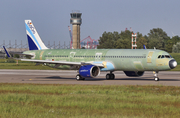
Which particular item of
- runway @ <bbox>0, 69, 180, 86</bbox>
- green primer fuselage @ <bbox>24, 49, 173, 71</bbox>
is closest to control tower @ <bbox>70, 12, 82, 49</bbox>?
runway @ <bbox>0, 69, 180, 86</bbox>

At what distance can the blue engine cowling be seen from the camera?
34.5m

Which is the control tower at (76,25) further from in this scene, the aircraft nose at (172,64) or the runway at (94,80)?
the aircraft nose at (172,64)

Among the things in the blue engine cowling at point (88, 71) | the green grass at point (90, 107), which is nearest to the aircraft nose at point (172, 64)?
the blue engine cowling at point (88, 71)

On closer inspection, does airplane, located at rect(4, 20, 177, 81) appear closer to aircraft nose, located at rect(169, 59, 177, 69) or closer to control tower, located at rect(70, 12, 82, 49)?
aircraft nose, located at rect(169, 59, 177, 69)

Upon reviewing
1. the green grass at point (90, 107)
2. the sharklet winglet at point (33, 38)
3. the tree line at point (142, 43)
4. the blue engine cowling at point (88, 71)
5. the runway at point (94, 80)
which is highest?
the tree line at point (142, 43)

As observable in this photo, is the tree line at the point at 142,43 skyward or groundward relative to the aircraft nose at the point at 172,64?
skyward

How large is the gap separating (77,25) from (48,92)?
6594 inches

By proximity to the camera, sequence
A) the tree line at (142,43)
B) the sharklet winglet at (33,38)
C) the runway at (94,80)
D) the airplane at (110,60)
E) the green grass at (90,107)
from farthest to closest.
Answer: the tree line at (142,43) → the sharklet winglet at (33,38) → the airplane at (110,60) → the runway at (94,80) → the green grass at (90,107)

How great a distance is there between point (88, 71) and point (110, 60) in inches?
155

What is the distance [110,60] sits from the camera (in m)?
37.1

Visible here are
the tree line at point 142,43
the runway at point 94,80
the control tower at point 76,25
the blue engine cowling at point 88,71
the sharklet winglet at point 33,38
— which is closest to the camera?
the runway at point 94,80

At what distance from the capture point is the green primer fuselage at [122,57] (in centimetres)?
3406

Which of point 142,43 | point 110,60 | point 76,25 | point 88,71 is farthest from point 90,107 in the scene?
point 76,25

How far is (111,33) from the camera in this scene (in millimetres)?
198250
